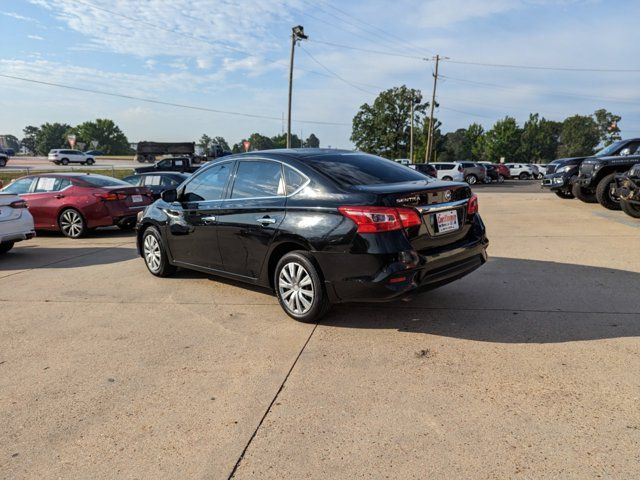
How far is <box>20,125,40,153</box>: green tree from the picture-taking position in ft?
509

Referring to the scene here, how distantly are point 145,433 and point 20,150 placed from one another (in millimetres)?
206061

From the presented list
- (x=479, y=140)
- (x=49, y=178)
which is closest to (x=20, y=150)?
(x=479, y=140)

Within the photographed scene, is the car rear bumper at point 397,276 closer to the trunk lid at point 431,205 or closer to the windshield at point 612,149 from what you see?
the trunk lid at point 431,205

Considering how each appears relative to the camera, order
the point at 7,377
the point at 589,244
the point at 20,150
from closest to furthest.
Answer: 1. the point at 7,377
2. the point at 589,244
3. the point at 20,150

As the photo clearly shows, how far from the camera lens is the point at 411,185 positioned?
4.34 metres

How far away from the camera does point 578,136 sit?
137000 millimetres

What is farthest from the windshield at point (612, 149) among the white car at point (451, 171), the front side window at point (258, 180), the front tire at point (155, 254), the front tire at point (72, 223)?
the white car at point (451, 171)

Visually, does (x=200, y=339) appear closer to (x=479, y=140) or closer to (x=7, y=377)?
(x=7, y=377)

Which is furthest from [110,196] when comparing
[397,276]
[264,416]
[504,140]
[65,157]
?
[504,140]

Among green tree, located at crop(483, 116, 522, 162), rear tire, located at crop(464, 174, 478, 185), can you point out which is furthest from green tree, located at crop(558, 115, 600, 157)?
rear tire, located at crop(464, 174, 478, 185)

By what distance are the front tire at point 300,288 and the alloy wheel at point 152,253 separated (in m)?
2.45

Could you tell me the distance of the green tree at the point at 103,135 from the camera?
130875mm

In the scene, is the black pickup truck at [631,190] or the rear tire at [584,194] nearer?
the black pickup truck at [631,190]

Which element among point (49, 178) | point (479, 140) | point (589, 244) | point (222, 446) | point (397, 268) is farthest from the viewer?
point (479, 140)
